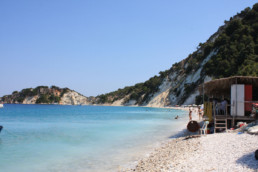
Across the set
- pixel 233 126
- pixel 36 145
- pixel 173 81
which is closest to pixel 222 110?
pixel 233 126

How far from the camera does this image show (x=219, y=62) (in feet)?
176

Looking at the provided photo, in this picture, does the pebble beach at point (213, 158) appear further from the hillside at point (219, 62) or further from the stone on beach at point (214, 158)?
the hillside at point (219, 62)

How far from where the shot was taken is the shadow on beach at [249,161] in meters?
6.64

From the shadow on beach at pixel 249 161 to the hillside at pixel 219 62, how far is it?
31662 millimetres

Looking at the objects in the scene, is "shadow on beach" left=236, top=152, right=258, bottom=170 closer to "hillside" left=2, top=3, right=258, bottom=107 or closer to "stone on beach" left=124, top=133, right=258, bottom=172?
"stone on beach" left=124, top=133, right=258, bottom=172

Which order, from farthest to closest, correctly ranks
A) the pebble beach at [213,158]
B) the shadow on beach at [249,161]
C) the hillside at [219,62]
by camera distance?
the hillside at [219,62] → the pebble beach at [213,158] → the shadow on beach at [249,161]

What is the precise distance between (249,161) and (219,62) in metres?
49.6

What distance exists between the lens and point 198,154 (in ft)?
29.3

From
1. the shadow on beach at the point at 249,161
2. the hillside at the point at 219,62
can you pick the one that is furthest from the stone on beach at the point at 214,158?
the hillside at the point at 219,62

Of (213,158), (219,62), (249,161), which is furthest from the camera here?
(219,62)

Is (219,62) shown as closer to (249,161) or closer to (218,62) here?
(218,62)

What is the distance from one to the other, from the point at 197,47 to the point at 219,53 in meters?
26.0

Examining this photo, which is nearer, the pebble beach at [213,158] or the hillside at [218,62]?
the pebble beach at [213,158]

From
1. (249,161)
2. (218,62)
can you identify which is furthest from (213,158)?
(218,62)
